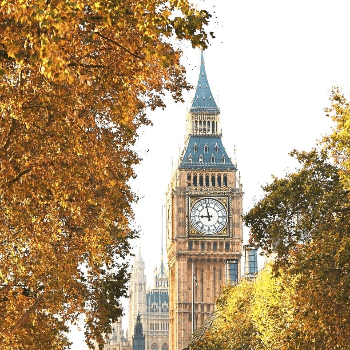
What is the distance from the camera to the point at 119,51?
17266 mm

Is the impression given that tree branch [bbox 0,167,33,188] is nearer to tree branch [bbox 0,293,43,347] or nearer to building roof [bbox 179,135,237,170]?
tree branch [bbox 0,293,43,347]

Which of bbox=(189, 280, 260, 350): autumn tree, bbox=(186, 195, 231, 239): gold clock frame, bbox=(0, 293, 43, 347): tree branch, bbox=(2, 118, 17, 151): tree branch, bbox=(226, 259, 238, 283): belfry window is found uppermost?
bbox=(186, 195, 231, 239): gold clock frame

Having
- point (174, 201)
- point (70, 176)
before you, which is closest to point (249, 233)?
point (70, 176)

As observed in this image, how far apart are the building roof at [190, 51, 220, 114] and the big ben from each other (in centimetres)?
349

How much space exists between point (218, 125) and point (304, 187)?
10043cm

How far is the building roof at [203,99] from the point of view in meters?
131

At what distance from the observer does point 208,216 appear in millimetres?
119312

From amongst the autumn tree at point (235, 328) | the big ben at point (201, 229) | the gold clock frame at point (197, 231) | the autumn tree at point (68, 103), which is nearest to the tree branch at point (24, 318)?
the autumn tree at point (68, 103)

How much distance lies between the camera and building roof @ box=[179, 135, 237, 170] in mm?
123562

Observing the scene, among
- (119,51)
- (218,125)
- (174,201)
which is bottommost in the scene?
(119,51)

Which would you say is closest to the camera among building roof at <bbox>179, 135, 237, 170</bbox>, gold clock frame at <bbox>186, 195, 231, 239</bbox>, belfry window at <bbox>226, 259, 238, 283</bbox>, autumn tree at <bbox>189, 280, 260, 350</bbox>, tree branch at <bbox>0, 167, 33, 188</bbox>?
tree branch at <bbox>0, 167, 33, 188</bbox>

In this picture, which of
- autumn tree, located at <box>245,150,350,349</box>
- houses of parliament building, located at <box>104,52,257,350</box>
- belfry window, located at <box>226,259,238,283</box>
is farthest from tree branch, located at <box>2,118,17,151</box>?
belfry window, located at <box>226,259,238,283</box>

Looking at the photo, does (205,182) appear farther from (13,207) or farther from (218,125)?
(13,207)

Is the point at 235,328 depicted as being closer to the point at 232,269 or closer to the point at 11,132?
the point at 11,132
